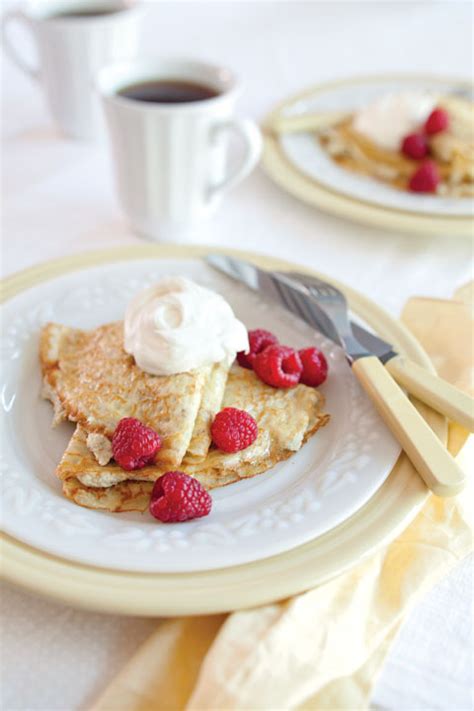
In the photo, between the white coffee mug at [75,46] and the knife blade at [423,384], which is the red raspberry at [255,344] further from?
the white coffee mug at [75,46]

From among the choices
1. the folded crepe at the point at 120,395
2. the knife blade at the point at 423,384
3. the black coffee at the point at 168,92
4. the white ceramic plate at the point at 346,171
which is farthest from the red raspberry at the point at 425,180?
the folded crepe at the point at 120,395

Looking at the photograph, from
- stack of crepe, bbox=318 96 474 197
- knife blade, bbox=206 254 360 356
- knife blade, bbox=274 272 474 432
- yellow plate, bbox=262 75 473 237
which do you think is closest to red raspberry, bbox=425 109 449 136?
stack of crepe, bbox=318 96 474 197

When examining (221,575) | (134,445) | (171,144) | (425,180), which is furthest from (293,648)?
(425,180)

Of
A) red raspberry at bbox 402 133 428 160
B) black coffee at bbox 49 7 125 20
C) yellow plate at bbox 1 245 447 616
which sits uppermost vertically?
black coffee at bbox 49 7 125 20

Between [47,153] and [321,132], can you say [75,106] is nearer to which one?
[47,153]

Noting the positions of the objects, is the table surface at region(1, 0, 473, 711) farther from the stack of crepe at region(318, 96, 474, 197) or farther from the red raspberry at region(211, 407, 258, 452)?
the red raspberry at region(211, 407, 258, 452)

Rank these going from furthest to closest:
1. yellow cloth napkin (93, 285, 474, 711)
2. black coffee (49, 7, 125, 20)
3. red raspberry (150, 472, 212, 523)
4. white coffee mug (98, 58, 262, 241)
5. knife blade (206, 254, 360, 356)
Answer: black coffee (49, 7, 125, 20), white coffee mug (98, 58, 262, 241), knife blade (206, 254, 360, 356), red raspberry (150, 472, 212, 523), yellow cloth napkin (93, 285, 474, 711)
